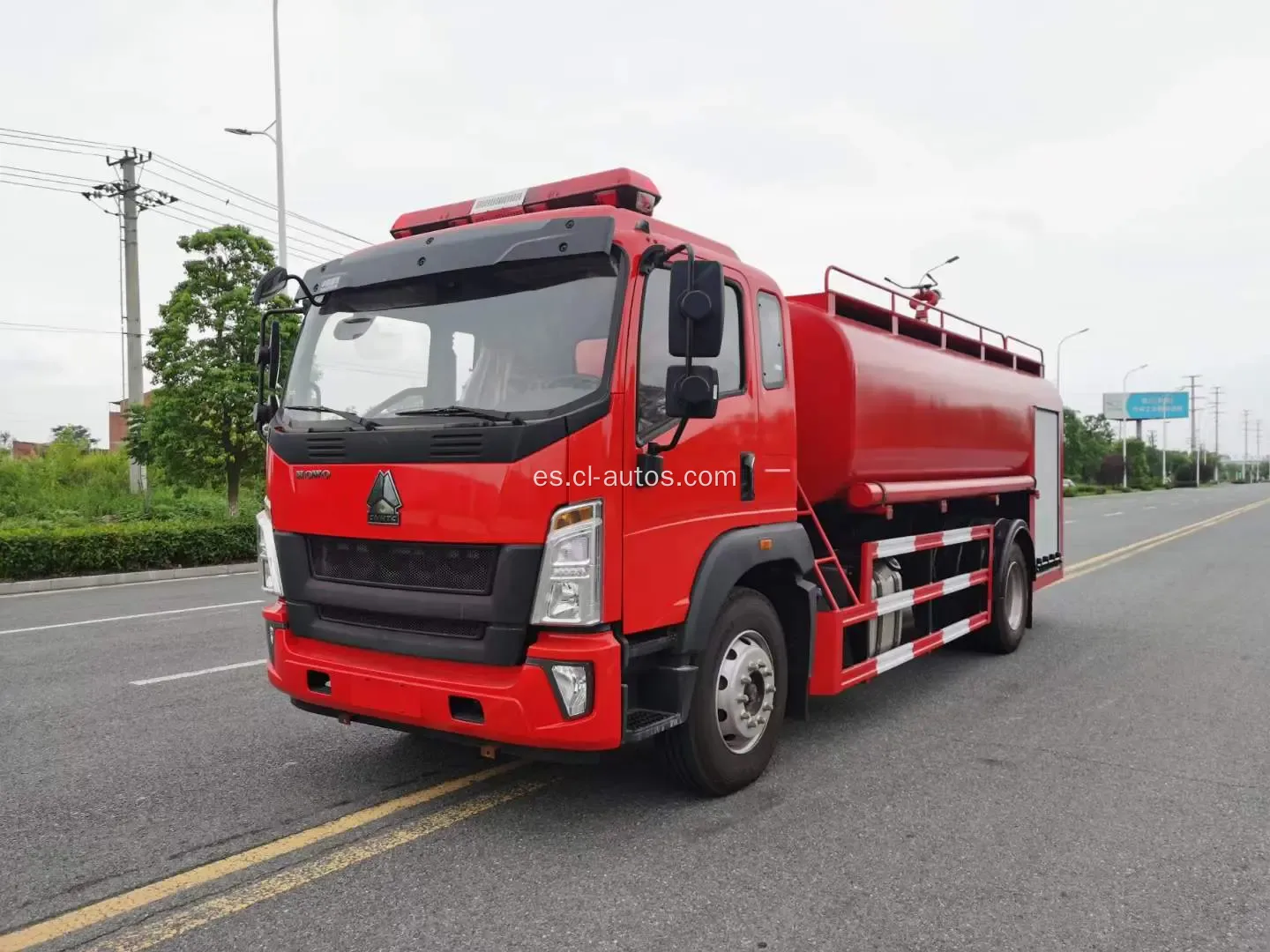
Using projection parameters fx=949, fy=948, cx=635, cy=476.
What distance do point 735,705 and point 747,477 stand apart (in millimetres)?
1034

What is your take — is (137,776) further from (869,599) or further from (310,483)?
(869,599)

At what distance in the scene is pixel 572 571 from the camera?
350cm

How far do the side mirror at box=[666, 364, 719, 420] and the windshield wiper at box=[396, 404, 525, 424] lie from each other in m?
0.59

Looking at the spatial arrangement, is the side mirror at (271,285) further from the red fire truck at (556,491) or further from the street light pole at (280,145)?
the street light pole at (280,145)

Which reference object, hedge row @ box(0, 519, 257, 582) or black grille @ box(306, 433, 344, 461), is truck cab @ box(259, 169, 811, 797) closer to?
black grille @ box(306, 433, 344, 461)

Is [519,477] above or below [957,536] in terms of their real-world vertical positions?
above

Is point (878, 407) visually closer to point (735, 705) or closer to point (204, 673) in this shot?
point (735, 705)

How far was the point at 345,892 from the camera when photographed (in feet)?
10.7

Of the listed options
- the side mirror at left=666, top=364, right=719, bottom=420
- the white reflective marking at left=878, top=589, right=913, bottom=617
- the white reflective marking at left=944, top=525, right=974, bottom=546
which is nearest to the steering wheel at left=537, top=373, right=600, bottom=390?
the side mirror at left=666, top=364, right=719, bottom=420

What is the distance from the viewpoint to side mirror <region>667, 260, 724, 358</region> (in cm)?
359

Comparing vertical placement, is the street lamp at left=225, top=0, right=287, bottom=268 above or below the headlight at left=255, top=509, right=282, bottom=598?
above

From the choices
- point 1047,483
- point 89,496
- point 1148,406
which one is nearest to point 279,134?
point 89,496

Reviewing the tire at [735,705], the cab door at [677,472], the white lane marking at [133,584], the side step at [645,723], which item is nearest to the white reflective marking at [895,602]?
the tire at [735,705]

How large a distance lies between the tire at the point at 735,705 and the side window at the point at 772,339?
105 centimetres
